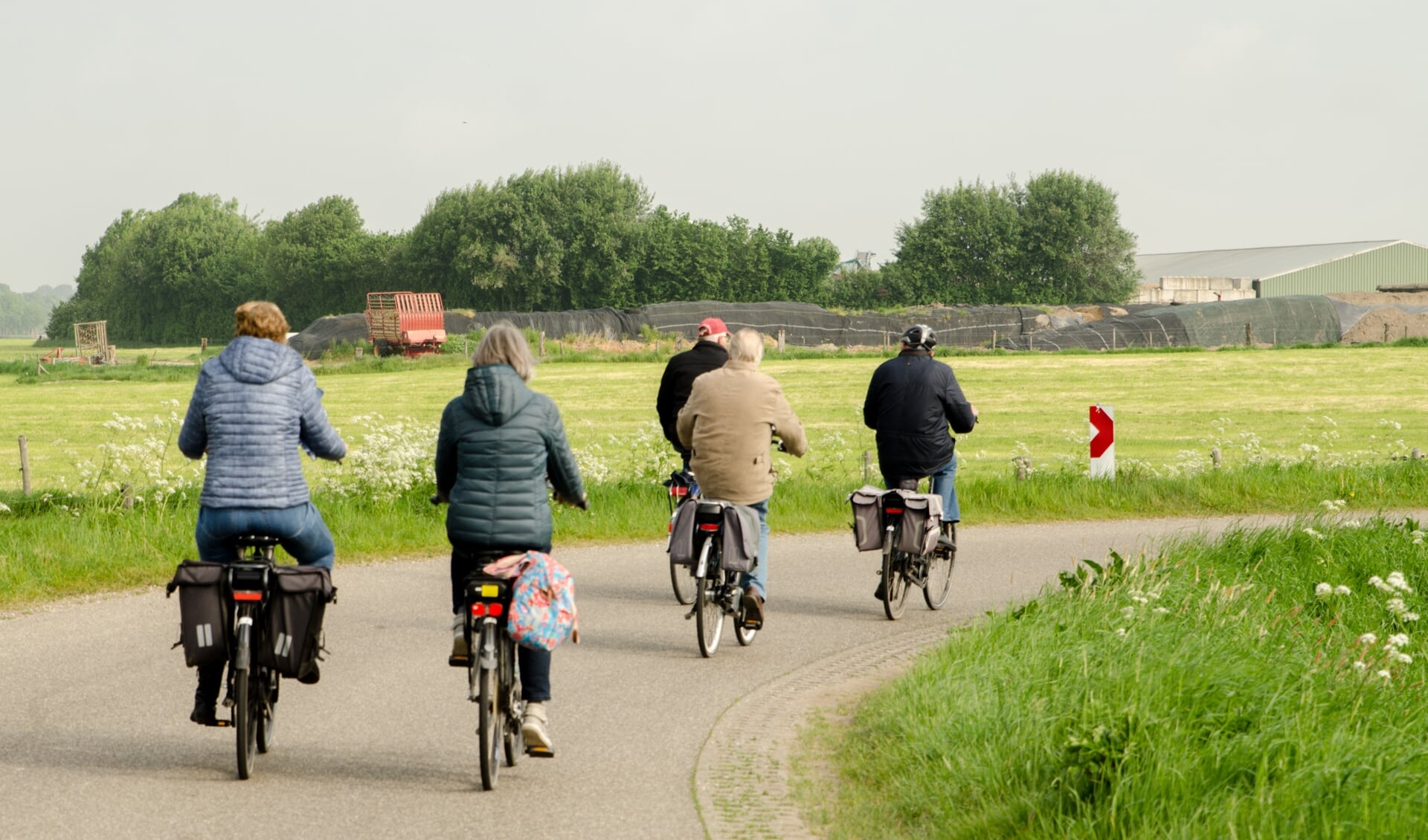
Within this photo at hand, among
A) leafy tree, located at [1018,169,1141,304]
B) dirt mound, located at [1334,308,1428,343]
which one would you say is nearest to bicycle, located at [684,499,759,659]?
dirt mound, located at [1334,308,1428,343]

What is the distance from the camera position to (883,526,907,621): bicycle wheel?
9188 millimetres

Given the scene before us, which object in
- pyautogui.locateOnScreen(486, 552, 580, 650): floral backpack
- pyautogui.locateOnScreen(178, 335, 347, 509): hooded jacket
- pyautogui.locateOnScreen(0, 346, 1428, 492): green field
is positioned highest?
pyautogui.locateOnScreen(178, 335, 347, 509): hooded jacket

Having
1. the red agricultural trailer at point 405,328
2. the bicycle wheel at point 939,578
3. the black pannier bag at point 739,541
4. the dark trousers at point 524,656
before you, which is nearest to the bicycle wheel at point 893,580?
the bicycle wheel at point 939,578

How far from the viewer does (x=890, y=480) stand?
941cm

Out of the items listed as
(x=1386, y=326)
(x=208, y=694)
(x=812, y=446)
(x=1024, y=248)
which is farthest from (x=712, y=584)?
(x=1024, y=248)

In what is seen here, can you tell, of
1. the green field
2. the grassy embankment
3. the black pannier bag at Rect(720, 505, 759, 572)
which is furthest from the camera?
the green field

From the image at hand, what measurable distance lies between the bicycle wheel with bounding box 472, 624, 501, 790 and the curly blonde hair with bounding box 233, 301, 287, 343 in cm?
152

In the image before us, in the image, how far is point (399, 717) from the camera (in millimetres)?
6680

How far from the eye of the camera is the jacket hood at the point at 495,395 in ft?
18.4

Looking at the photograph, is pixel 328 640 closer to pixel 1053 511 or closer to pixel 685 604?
pixel 685 604

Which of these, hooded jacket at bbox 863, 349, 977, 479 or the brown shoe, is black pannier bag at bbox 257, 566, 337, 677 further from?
hooded jacket at bbox 863, 349, 977, 479

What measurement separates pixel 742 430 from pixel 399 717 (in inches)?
99.6

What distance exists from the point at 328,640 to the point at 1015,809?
4.99 meters

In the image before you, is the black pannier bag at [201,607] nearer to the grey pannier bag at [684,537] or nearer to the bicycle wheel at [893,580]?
the grey pannier bag at [684,537]
